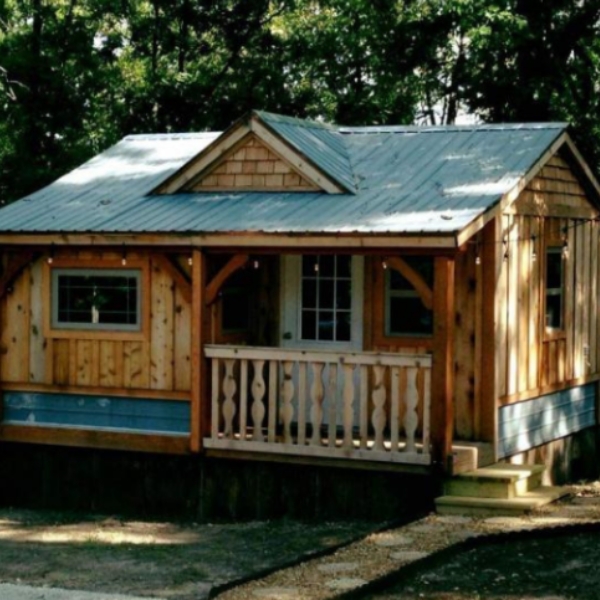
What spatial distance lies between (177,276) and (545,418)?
4.68 meters

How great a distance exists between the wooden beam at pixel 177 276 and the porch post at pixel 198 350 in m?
0.19

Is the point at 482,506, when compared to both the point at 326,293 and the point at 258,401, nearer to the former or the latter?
the point at 258,401

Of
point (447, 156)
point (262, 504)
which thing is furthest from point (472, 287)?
point (262, 504)

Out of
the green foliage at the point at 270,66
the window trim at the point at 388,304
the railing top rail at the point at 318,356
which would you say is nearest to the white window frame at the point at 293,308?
the window trim at the point at 388,304

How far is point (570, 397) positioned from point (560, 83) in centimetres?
1128

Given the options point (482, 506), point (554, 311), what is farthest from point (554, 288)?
point (482, 506)

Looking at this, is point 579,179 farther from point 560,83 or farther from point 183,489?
point 560,83

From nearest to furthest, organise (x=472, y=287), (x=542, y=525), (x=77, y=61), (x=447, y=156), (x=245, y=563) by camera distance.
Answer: (x=245, y=563)
(x=542, y=525)
(x=472, y=287)
(x=447, y=156)
(x=77, y=61)

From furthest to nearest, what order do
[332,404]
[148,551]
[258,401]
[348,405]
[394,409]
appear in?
[258,401] < [332,404] < [348,405] < [394,409] < [148,551]

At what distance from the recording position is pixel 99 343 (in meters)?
15.3

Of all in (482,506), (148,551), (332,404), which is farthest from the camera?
(332,404)

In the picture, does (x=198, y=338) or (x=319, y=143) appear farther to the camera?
(x=319, y=143)

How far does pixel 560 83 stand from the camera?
26.5m

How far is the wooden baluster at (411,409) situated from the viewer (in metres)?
13.2
